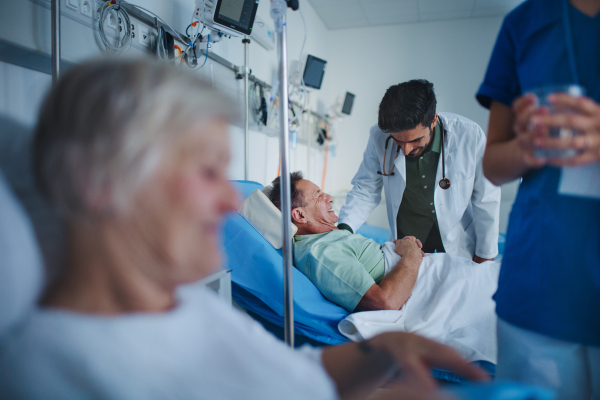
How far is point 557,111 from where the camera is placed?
0.47 m

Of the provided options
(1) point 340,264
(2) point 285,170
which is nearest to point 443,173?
(1) point 340,264

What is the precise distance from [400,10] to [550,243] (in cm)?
412

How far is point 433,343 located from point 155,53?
173 cm

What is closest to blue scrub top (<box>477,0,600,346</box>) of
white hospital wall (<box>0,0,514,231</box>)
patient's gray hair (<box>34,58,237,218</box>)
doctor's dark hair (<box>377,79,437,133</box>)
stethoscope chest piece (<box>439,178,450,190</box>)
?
patient's gray hair (<box>34,58,237,218</box>)

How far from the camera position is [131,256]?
1.51ft

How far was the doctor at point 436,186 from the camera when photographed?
179 cm

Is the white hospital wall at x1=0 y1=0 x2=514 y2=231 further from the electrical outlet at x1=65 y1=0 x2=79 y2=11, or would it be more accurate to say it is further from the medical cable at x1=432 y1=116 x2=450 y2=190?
the electrical outlet at x1=65 y1=0 x2=79 y2=11

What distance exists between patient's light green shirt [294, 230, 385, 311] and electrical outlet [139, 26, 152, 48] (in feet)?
3.71

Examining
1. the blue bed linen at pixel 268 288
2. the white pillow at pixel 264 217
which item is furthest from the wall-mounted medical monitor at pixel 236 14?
the blue bed linen at pixel 268 288

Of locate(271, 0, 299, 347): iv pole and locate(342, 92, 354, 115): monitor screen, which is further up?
locate(342, 92, 354, 115): monitor screen

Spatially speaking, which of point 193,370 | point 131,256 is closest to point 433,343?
point 193,370

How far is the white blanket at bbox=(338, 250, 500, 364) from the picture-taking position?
1.25 meters

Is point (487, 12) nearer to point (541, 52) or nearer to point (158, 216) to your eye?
point (541, 52)

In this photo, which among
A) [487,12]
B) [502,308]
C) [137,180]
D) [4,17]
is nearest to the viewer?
[137,180]
